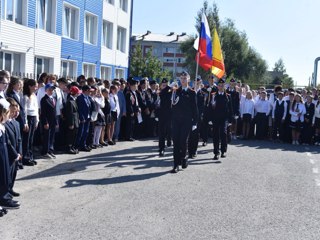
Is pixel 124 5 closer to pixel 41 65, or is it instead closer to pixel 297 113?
pixel 41 65

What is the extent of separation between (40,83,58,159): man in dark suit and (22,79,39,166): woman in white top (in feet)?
1.72

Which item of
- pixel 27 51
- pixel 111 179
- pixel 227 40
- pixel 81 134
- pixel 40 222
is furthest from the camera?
pixel 227 40

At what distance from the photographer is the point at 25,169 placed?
29.6ft

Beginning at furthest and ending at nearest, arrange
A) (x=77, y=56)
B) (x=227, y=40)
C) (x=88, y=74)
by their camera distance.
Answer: (x=227, y=40) → (x=88, y=74) → (x=77, y=56)

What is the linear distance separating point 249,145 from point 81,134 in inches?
261

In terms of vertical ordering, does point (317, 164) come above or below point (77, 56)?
below

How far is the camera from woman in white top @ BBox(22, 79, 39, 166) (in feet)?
29.7

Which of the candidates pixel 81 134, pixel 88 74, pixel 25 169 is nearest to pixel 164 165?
pixel 81 134

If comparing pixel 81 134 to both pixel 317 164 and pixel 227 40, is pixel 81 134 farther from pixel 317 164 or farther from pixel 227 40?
pixel 227 40

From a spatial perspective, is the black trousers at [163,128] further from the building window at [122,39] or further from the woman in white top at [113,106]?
the building window at [122,39]

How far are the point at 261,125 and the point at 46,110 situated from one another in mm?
9985

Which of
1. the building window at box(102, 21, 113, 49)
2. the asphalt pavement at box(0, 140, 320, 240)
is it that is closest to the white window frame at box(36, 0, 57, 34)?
the building window at box(102, 21, 113, 49)

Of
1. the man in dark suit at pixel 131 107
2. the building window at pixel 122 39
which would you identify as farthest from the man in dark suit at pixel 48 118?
the building window at pixel 122 39

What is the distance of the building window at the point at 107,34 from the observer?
31125 mm
